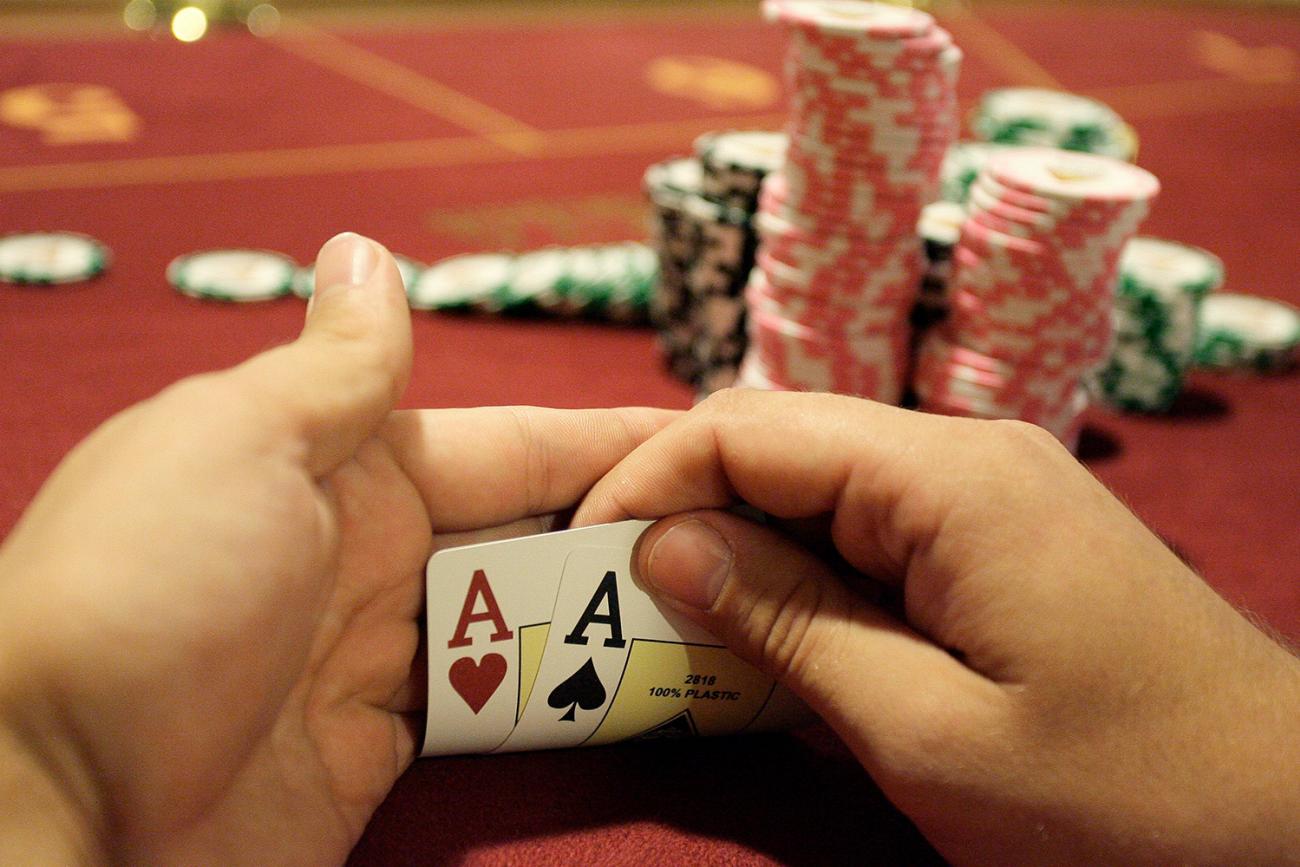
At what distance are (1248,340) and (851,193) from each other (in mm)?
1064

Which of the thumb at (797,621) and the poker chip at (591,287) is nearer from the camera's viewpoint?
the thumb at (797,621)

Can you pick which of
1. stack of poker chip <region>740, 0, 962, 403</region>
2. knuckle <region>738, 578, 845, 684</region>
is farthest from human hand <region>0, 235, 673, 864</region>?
stack of poker chip <region>740, 0, 962, 403</region>

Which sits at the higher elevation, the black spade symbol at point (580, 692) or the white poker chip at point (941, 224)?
the white poker chip at point (941, 224)

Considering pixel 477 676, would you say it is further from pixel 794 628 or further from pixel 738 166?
pixel 738 166

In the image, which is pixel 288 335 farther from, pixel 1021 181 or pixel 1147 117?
pixel 1147 117

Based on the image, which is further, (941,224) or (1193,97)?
(1193,97)

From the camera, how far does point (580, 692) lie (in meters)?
0.95

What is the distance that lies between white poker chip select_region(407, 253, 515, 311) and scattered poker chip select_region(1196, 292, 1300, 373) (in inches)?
55.3

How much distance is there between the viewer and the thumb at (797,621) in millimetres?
821

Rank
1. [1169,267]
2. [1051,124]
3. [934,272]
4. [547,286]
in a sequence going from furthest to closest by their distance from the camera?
[1051,124], [547,286], [1169,267], [934,272]

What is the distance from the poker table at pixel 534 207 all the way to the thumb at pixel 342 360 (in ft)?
1.14

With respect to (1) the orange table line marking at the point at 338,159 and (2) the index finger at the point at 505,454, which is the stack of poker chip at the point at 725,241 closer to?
(2) the index finger at the point at 505,454

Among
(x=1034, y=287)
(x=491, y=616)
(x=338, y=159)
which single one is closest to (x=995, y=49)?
(x=338, y=159)

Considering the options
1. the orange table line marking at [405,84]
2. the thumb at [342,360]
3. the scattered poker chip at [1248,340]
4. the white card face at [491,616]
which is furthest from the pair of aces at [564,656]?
the orange table line marking at [405,84]
